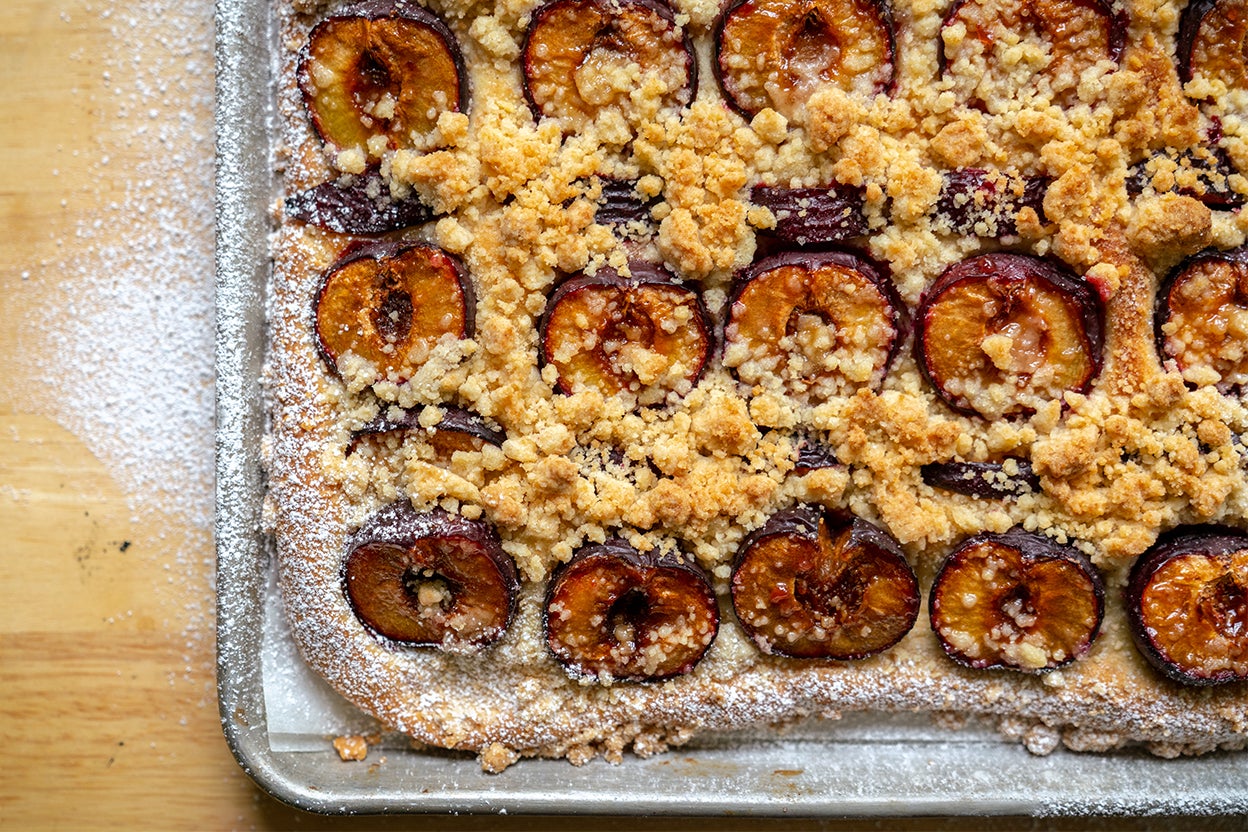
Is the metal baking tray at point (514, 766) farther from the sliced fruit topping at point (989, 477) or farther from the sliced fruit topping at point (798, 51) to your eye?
the sliced fruit topping at point (798, 51)

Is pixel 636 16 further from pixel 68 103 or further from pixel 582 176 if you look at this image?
pixel 68 103

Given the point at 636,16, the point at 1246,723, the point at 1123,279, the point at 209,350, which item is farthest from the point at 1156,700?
the point at 209,350

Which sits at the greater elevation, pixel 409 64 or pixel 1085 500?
pixel 409 64

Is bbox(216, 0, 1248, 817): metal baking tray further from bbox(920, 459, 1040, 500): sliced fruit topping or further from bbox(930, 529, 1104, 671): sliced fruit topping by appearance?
bbox(920, 459, 1040, 500): sliced fruit topping

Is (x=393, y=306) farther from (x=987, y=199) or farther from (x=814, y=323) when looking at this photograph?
(x=987, y=199)

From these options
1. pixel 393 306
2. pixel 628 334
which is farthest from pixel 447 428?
pixel 628 334

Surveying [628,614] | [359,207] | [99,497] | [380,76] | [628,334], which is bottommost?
[628,614]
